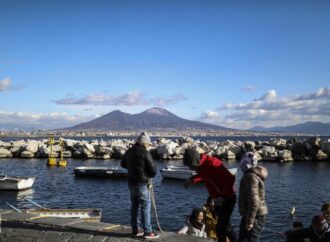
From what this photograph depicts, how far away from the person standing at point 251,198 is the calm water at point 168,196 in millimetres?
13296

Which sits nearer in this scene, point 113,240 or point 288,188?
point 113,240

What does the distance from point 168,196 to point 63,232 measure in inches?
1018

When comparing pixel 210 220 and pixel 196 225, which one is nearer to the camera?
pixel 196 225

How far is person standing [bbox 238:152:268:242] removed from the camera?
7422mm

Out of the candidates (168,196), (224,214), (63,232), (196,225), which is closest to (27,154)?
(168,196)

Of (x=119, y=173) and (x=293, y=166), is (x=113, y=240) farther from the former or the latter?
(x=293, y=166)

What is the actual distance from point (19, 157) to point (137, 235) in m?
70.9

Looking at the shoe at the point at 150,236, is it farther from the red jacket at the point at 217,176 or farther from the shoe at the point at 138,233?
the red jacket at the point at 217,176

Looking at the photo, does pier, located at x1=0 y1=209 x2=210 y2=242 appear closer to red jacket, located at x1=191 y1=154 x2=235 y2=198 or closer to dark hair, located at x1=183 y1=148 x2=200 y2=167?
red jacket, located at x1=191 y1=154 x2=235 y2=198

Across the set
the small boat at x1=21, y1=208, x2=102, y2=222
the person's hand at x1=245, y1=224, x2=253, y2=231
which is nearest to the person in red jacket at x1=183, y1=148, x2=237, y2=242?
the person's hand at x1=245, y1=224, x2=253, y2=231

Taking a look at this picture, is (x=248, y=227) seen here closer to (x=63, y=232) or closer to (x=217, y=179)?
(x=217, y=179)

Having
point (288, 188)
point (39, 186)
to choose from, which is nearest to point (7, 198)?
point (39, 186)

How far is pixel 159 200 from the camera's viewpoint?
32438mm

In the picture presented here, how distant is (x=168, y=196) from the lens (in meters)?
34.3
